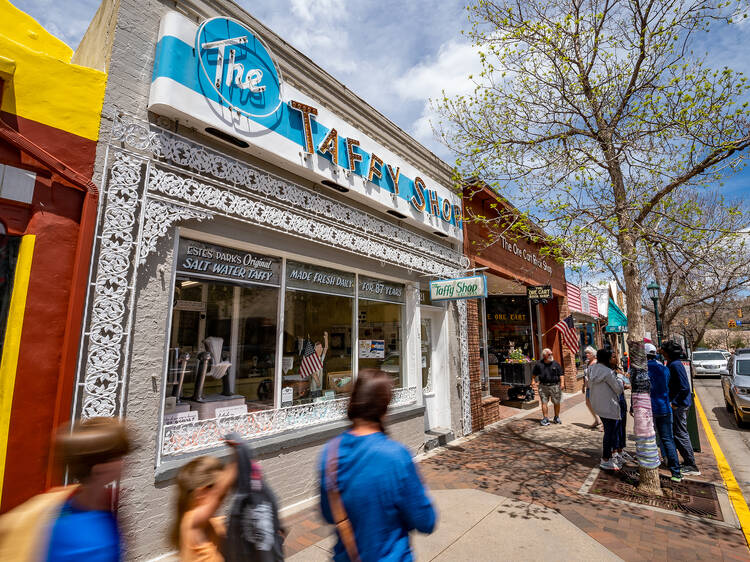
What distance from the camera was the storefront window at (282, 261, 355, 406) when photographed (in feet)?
17.8

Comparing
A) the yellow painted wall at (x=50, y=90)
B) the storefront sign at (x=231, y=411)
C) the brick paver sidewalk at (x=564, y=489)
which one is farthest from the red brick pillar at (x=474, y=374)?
the yellow painted wall at (x=50, y=90)

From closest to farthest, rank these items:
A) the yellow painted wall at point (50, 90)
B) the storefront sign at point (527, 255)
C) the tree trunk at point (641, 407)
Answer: the yellow painted wall at point (50, 90) → the tree trunk at point (641, 407) → the storefront sign at point (527, 255)

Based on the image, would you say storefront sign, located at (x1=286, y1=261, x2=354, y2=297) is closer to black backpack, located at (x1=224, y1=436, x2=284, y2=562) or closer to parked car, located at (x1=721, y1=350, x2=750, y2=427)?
black backpack, located at (x1=224, y1=436, x2=284, y2=562)

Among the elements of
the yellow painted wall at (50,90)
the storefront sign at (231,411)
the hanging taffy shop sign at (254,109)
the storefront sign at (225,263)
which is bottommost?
the storefront sign at (231,411)

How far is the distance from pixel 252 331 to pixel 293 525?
7.46ft

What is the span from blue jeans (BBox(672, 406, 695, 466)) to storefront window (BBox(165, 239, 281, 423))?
602 centimetres

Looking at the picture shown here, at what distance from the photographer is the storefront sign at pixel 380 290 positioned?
670cm

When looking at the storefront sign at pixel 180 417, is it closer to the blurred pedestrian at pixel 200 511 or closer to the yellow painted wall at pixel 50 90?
the blurred pedestrian at pixel 200 511

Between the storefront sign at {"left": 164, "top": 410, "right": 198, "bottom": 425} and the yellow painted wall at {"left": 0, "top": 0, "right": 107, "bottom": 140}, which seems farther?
the storefront sign at {"left": 164, "top": 410, "right": 198, "bottom": 425}

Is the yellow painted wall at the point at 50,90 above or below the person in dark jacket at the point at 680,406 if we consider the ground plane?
above

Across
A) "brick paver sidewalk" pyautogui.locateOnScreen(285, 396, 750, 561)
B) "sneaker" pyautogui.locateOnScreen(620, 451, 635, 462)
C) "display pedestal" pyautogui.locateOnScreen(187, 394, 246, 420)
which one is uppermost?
"display pedestal" pyautogui.locateOnScreen(187, 394, 246, 420)

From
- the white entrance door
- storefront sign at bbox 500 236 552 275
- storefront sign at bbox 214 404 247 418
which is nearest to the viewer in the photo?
storefront sign at bbox 214 404 247 418

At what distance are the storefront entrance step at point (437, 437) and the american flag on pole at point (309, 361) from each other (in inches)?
110

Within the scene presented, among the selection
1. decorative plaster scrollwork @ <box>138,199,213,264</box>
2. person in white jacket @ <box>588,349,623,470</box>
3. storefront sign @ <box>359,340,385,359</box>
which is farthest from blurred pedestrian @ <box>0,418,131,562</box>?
person in white jacket @ <box>588,349,623,470</box>
